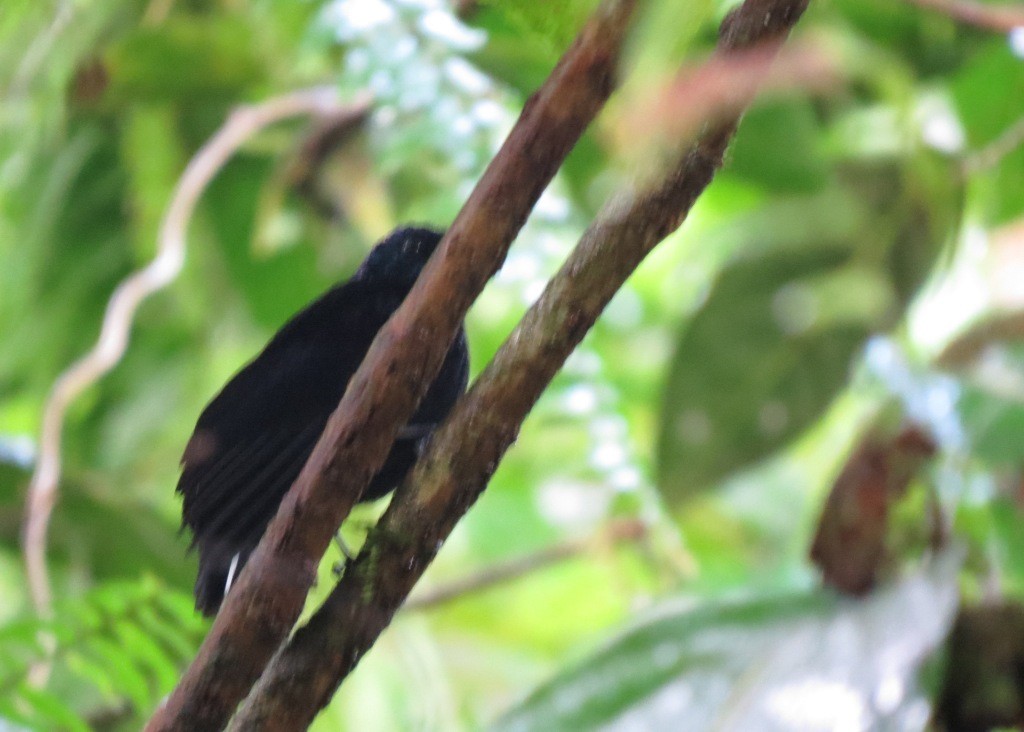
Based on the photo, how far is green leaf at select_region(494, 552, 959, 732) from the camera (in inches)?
50.3

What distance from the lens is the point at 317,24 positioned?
1.84 meters

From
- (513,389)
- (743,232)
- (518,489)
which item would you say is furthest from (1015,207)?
(513,389)

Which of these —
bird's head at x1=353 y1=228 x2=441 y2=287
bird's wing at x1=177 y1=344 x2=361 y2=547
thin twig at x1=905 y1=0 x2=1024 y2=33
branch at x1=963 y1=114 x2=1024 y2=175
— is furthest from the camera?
branch at x1=963 y1=114 x2=1024 y2=175

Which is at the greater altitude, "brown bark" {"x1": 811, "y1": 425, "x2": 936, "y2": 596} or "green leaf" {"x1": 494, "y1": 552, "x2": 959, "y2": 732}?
"brown bark" {"x1": 811, "y1": 425, "x2": 936, "y2": 596}

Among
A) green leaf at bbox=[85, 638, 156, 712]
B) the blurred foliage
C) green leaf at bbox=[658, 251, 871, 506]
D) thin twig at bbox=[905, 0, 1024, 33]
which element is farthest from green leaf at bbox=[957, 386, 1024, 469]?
green leaf at bbox=[85, 638, 156, 712]

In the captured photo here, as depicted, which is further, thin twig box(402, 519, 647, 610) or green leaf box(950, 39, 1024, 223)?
thin twig box(402, 519, 647, 610)

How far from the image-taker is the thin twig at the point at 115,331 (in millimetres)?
1664

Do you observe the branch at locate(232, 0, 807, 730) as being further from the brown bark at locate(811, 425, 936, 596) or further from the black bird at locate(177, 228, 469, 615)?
the brown bark at locate(811, 425, 936, 596)

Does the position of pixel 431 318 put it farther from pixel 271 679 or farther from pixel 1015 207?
pixel 1015 207

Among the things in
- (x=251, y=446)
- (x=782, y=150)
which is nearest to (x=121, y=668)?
(x=251, y=446)

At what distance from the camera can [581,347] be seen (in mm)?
2021

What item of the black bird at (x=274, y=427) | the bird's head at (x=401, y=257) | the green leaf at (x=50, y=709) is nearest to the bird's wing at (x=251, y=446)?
the black bird at (x=274, y=427)

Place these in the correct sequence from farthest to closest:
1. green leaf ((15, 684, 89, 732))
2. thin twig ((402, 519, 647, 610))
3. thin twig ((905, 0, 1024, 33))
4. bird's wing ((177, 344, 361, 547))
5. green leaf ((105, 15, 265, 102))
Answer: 1. thin twig ((402, 519, 647, 610))
2. green leaf ((105, 15, 265, 102))
3. thin twig ((905, 0, 1024, 33))
4. green leaf ((15, 684, 89, 732))
5. bird's wing ((177, 344, 361, 547))

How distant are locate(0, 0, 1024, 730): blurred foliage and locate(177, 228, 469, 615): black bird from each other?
19cm
